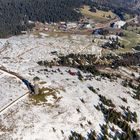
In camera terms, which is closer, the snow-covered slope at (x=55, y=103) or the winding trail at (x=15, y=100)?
the snow-covered slope at (x=55, y=103)

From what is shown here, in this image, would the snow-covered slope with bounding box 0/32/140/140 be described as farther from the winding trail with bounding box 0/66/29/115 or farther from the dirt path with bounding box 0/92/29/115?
the winding trail with bounding box 0/66/29/115

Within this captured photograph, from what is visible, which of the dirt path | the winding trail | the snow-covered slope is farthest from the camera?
the winding trail

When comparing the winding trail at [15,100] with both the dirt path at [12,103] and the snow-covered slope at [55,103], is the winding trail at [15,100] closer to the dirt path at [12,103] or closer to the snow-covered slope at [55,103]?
the dirt path at [12,103]

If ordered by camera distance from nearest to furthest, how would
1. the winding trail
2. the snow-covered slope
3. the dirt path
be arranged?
the snow-covered slope < the dirt path < the winding trail

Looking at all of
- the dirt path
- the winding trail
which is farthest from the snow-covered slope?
the winding trail

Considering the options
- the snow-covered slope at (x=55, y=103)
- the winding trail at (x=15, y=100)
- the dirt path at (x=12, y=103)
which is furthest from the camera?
the winding trail at (x=15, y=100)

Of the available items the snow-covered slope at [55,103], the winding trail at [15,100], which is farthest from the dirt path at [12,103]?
the snow-covered slope at [55,103]

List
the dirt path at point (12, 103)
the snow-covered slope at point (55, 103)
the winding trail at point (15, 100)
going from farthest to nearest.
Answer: the winding trail at point (15, 100) < the dirt path at point (12, 103) < the snow-covered slope at point (55, 103)

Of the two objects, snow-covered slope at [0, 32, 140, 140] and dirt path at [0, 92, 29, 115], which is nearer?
snow-covered slope at [0, 32, 140, 140]

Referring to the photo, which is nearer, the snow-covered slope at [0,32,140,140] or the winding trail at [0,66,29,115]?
the snow-covered slope at [0,32,140,140]

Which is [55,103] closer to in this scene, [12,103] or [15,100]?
[15,100]

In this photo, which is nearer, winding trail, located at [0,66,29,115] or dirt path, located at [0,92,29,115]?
dirt path, located at [0,92,29,115]
